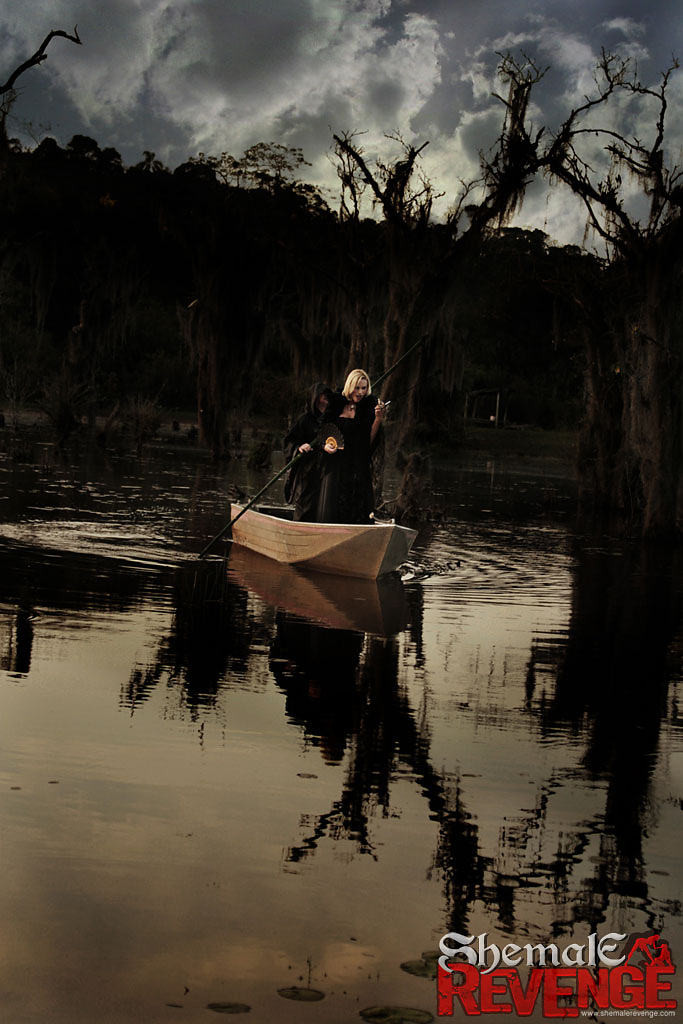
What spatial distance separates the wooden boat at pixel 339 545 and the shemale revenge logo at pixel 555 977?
10.3 meters

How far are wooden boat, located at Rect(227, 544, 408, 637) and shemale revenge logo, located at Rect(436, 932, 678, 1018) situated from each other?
282 inches

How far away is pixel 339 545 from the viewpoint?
15.6 m

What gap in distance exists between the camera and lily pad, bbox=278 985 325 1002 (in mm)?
4242

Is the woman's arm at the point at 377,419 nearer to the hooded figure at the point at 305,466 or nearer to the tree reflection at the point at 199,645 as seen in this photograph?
the hooded figure at the point at 305,466

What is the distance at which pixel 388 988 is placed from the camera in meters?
4.34

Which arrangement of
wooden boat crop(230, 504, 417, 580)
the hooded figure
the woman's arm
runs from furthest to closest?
the hooded figure < the woman's arm < wooden boat crop(230, 504, 417, 580)

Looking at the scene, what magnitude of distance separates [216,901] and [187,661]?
4836mm

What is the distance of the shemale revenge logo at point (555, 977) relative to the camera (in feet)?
14.2

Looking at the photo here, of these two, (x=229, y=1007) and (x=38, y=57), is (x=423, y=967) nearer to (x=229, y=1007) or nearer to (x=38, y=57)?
(x=229, y=1007)

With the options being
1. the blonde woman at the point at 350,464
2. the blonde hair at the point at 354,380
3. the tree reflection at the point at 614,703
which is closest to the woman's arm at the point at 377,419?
the blonde woman at the point at 350,464

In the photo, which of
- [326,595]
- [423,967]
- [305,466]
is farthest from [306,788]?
[305,466]

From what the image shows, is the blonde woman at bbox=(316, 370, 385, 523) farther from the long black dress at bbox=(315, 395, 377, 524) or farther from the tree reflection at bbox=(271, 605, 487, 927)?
the tree reflection at bbox=(271, 605, 487, 927)

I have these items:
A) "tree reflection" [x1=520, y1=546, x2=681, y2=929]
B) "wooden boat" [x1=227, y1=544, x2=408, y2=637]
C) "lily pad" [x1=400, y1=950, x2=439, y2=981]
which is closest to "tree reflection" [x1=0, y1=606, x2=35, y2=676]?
"wooden boat" [x1=227, y1=544, x2=408, y2=637]

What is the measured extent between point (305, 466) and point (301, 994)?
1284cm
